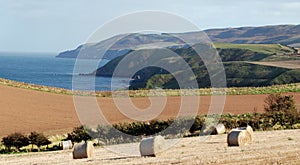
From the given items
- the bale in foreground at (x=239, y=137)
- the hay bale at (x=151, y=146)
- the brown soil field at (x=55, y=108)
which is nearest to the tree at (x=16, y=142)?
the brown soil field at (x=55, y=108)

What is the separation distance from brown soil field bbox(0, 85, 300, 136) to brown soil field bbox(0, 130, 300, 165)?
12529mm

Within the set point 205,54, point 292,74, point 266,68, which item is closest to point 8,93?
point 292,74

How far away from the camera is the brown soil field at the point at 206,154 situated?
19266 millimetres

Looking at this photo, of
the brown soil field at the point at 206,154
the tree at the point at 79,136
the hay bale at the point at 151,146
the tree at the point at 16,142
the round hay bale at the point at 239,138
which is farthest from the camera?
the tree at the point at 79,136

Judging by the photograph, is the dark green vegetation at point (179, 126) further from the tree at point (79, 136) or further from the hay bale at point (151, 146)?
the hay bale at point (151, 146)

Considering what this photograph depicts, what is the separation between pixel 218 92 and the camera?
6097 centimetres

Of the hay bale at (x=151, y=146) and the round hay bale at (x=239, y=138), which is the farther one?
the round hay bale at (x=239, y=138)

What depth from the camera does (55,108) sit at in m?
50.3

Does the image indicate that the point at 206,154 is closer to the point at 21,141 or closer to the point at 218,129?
the point at 218,129

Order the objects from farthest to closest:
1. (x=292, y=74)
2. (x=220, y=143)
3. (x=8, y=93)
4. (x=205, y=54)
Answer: (x=205, y=54)
(x=292, y=74)
(x=8, y=93)
(x=220, y=143)

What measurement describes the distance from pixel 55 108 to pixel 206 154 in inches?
1216

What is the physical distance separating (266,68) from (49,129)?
103035mm

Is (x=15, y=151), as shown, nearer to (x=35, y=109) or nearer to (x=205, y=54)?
(x=35, y=109)

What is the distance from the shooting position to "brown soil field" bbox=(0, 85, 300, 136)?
40750 mm
